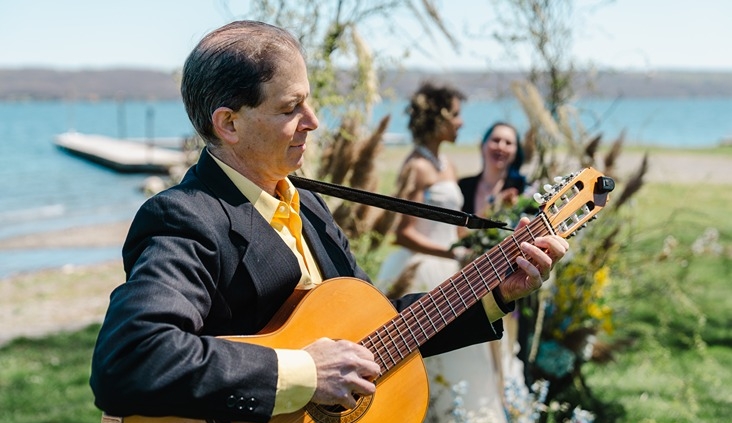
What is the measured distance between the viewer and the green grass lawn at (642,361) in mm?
5266

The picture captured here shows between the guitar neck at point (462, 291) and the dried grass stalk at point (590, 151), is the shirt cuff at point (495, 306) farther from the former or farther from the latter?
the dried grass stalk at point (590, 151)

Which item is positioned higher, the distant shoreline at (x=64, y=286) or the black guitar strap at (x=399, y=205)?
the black guitar strap at (x=399, y=205)

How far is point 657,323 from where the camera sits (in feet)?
25.9

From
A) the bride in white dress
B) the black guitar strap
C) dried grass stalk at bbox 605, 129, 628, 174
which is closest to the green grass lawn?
dried grass stalk at bbox 605, 129, 628, 174

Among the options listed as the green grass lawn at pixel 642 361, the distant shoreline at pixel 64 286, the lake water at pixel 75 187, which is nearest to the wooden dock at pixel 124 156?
the lake water at pixel 75 187

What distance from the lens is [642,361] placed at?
6414mm

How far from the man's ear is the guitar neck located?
637mm

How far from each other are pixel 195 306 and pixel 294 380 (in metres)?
0.27

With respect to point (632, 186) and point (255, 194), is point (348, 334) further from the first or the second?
point (632, 186)

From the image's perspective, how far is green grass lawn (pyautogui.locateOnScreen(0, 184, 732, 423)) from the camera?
5266mm

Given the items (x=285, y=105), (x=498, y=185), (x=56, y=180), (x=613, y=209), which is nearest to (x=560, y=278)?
(x=613, y=209)

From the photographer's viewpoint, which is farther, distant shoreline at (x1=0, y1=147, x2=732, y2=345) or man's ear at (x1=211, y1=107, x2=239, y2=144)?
distant shoreline at (x1=0, y1=147, x2=732, y2=345)

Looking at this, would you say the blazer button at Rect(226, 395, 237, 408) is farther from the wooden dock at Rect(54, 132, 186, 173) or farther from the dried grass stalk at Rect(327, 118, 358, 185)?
the wooden dock at Rect(54, 132, 186, 173)

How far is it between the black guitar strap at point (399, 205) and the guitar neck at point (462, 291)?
209 mm
